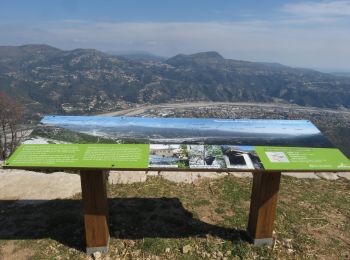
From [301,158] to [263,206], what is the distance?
66.0 inches

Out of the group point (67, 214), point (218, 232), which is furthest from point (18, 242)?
point (218, 232)

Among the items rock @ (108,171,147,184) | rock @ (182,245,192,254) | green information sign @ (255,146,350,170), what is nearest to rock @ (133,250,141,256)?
rock @ (182,245,192,254)

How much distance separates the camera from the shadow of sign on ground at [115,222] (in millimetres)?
8922

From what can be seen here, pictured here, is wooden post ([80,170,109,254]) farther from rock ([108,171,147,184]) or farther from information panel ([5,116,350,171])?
rock ([108,171,147,184])

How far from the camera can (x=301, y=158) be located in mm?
7141

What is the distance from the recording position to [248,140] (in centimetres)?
743

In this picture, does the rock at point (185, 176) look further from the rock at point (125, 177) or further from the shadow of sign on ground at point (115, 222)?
the shadow of sign on ground at point (115, 222)

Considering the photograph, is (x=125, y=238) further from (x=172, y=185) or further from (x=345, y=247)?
(x=345, y=247)

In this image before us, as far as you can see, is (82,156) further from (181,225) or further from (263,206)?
(263,206)

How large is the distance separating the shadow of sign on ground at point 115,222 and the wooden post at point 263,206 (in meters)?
0.52

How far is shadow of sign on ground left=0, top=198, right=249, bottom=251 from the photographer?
8.92 meters

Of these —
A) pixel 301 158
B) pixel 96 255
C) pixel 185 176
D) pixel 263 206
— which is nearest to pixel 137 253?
pixel 96 255

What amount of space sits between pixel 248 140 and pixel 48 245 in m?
5.42

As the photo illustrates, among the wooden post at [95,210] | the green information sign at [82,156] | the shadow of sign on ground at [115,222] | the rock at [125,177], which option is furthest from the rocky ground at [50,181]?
the green information sign at [82,156]
